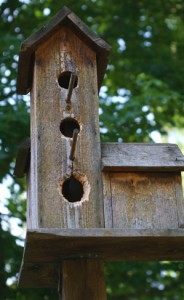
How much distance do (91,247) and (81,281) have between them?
→ 0.34m

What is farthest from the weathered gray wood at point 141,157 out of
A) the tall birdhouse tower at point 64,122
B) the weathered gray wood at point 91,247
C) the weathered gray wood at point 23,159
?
the weathered gray wood at point 23,159

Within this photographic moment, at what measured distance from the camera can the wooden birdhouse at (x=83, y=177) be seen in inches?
218

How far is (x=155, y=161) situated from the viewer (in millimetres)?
5836

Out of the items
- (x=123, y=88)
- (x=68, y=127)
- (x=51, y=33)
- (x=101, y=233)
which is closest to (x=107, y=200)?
(x=101, y=233)

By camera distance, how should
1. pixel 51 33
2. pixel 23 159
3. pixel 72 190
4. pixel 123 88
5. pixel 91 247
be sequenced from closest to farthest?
pixel 91 247
pixel 72 190
pixel 51 33
pixel 23 159
pixel 123 88

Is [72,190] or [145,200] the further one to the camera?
[72,190]

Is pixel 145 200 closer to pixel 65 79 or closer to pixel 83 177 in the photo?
pixel 83 177

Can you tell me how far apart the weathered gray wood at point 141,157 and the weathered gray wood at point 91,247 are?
0.60m

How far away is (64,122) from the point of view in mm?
6031

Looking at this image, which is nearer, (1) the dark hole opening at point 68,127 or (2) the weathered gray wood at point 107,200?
(2) the weathered gray wood at point 107,200

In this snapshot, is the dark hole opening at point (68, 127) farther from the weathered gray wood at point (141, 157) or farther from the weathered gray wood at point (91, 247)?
the weathered gray wood at point (91, 247)

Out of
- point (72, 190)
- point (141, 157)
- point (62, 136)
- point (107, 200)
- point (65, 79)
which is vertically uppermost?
point (65, 79)

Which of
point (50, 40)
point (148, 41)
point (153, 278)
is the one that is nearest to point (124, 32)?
point (148, 41)

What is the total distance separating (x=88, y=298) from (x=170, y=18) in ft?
21.0
